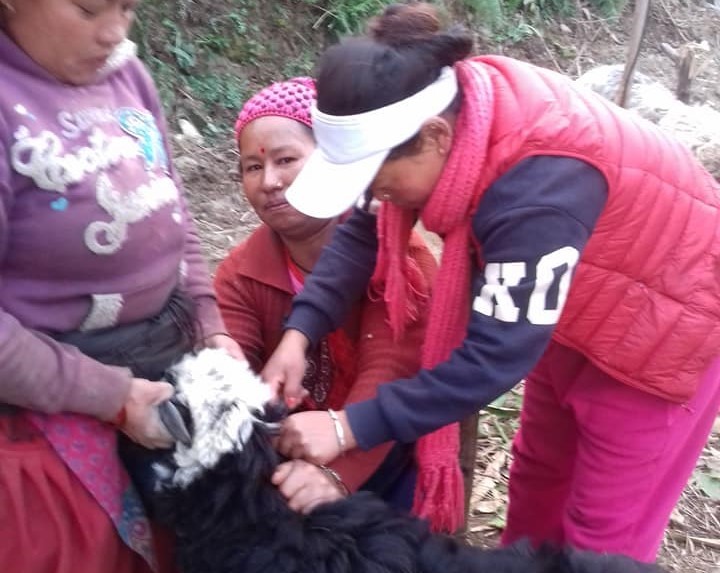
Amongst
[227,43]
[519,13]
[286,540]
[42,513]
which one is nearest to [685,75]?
[519,13]

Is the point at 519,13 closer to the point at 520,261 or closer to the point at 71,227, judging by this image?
the point at 520,261

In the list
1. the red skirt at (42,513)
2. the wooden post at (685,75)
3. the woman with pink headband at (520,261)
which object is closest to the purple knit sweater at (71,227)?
the red skirt at (42,513)

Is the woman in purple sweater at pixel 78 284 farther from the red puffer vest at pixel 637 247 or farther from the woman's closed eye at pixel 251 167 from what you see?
the red puffer vest at pixel 637 247

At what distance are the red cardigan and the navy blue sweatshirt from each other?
38 centimetres

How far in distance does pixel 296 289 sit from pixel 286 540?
2.86 feet

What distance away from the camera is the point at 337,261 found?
232 cm

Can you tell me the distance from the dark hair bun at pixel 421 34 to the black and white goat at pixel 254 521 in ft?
2.49

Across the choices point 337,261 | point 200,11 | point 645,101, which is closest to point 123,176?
point 337,261

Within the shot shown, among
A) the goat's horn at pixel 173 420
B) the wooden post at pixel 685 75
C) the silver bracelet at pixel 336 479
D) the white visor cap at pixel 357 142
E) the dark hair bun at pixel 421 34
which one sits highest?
the dark hair bun at pixel 421 34

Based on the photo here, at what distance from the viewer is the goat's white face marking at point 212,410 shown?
1753 millimetres

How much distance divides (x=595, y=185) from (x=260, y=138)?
100cm

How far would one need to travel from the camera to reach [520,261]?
1747mm

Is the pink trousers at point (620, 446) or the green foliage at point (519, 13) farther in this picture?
the green foliage at point (519, 13)

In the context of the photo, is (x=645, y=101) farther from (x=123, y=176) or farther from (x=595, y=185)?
(x=123, y=176)
